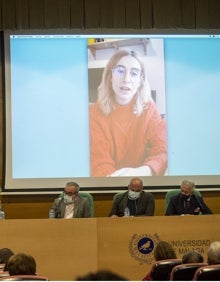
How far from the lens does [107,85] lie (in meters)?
7.35

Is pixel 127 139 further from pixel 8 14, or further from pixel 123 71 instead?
pixel 8 14

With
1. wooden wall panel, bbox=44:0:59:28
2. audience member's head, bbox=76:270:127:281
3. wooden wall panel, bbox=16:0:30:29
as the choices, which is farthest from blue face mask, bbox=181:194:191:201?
audience member's head, bbox=76:270:127:281

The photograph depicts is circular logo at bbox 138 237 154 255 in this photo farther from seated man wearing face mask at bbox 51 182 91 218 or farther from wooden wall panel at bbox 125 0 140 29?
wooden wall panel at bbox 125 0 140 29

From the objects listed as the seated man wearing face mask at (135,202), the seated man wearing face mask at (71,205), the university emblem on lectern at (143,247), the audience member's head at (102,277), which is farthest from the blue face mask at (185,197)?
the audience member's head at (102,277)

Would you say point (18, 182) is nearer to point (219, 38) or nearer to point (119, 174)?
point (119, 174)

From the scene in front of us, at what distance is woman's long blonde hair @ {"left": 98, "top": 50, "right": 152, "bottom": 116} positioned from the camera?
24.0 feet

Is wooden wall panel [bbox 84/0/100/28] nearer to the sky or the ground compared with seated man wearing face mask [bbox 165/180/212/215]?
nearer to the sky

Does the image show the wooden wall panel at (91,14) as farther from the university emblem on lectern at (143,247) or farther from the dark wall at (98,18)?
the university emblem on lectern at (143,247)

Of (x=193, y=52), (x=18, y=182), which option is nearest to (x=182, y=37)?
(x=193, y=52)

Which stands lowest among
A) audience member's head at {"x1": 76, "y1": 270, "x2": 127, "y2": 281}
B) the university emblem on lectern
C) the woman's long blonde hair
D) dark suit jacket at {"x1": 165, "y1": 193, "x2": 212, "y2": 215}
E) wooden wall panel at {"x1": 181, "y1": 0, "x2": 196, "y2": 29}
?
the university emblem on lectern

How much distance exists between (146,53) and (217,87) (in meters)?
1.06

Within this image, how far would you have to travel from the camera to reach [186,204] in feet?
19.7

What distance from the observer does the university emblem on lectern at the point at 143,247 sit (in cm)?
536

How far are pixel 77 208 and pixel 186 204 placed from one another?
1185 mm
